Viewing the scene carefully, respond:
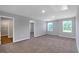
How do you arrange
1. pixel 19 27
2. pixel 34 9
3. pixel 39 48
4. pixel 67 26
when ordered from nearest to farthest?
pixel 39 48
pixel 34 9
pixel 19 27
pixel 67 26

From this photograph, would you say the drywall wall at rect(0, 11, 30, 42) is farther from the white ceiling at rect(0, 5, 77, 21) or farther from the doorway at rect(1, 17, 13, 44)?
the doorway at rect(1, 17, 13, 44)

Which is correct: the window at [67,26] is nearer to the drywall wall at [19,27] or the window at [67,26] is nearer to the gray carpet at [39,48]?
the gray carpet at [39,48]

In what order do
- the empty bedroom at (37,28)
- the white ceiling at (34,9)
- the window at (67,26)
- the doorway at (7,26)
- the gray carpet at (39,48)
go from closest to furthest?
the gray carpet at (39,48) < the white ceiling at (34,9) < the empty bedroom at (37,28) < the doorway at (7,26) < the window at (67,26)

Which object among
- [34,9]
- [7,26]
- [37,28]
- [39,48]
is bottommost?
[39,48]

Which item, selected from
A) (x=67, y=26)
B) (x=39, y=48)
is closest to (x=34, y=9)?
(x=39, y=48)

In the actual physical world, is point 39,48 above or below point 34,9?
below

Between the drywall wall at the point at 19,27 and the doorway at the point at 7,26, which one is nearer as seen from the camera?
the drywall wall at the point at 19,27

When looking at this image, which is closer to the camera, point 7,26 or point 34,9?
point 34,9

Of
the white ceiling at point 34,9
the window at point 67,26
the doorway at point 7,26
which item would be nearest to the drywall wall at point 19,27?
the white ceiling at point 34,9

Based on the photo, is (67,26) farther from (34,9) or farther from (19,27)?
(34,9)

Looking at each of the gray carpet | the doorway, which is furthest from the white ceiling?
the gray carpet
